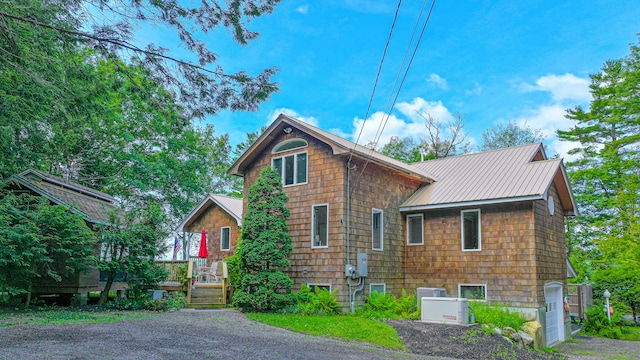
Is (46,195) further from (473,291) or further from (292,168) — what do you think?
(473,291)

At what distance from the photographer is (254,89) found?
750 centimetres

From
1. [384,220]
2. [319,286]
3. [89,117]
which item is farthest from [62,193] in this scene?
[384,220]

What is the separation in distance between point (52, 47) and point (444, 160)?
572 inches

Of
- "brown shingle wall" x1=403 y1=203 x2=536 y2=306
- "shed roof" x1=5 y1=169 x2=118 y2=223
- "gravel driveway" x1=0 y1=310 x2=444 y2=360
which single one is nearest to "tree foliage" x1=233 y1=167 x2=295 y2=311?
"gravel driveway" x1=0 y1=310 x2=444 y2=360

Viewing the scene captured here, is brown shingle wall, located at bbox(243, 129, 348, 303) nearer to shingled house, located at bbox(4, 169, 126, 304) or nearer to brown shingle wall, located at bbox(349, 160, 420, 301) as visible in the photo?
brown shingle wall, located at bbox(349, 160, 420, 301)

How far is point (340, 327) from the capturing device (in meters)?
10.5

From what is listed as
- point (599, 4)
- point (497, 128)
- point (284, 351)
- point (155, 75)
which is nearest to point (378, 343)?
point (284, 351)

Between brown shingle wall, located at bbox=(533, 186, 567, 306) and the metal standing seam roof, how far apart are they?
704 mm

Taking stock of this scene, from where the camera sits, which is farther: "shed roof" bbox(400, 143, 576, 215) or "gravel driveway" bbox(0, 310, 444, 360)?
"shed roof" bbox(400, 143, 576, 215)

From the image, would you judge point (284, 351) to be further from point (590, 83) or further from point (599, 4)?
point (590, 83)

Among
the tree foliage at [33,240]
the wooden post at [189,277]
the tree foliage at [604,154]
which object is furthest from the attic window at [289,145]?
the tree foliage at [604,154]

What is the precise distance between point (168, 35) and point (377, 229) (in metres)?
9.61

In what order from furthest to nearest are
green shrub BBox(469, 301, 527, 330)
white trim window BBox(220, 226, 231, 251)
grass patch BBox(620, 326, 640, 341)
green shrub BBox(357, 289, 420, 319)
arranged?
white trim window BBox(220, 226, 231, 251) < grass patch BBox(620, 326, 640, 341) < green shrub BBox(357, 289, 420, 319) < green shrub BBox(469, 301, 527, 330)

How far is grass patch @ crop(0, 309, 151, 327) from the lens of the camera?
376 inches
